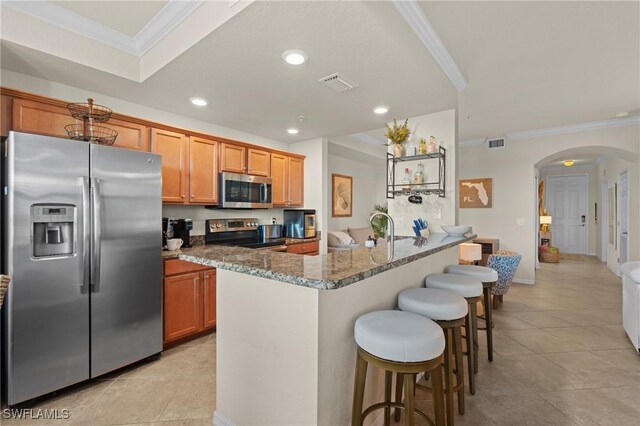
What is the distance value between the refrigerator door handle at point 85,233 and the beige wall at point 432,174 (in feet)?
10.2

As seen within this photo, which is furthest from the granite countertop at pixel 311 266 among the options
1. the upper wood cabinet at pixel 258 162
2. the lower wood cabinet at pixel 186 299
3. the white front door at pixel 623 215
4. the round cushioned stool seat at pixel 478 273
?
the white front door at pixel 623 215

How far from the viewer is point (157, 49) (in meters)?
2.43

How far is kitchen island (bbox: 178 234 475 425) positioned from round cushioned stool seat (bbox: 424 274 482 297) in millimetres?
507

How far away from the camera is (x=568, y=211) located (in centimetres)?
875

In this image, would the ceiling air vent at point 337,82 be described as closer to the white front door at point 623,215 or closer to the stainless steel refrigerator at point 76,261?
the stainless steel refrigerator at point 76,261

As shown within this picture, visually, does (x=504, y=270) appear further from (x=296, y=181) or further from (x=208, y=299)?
(x=208, y=299)

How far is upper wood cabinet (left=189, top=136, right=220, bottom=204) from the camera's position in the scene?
3.41 m

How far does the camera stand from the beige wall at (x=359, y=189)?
6.22m

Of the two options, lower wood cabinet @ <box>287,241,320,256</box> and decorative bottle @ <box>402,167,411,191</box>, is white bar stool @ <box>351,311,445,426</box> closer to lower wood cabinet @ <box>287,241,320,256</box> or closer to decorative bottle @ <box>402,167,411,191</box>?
decorative bottle @ <box>402,167,411,191</box>

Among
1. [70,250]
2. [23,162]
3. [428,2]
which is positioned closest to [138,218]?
[70,250]

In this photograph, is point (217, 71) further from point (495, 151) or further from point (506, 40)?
point (495, 151)

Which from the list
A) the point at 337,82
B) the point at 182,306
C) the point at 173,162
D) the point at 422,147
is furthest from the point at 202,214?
the point at 422,147

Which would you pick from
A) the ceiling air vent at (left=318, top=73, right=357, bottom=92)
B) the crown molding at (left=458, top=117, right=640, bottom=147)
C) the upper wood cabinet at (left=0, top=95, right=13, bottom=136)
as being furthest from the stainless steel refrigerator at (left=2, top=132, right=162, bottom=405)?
the crown molding at (left=458, top=117, right=640, bottom=147)

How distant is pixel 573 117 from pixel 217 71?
16.2 ft
